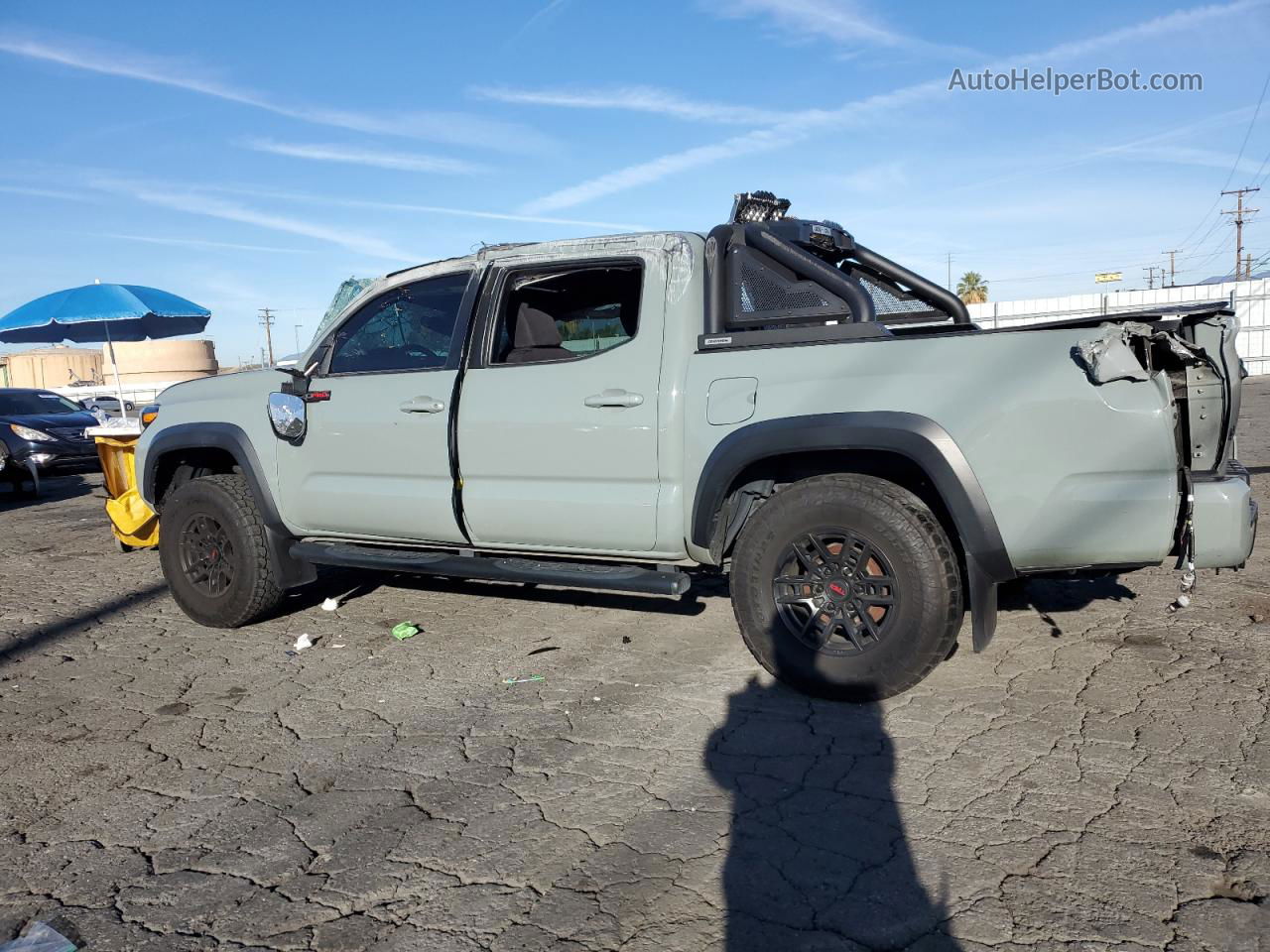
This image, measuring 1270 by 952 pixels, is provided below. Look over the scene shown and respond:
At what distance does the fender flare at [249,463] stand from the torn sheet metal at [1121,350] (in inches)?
159

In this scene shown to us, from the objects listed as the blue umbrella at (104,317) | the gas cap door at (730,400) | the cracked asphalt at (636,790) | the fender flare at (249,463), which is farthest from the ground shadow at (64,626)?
the blue umbrella at (104,317)

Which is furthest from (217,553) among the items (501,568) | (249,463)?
(501,568)

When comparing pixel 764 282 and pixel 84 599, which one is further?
pixel 84 599

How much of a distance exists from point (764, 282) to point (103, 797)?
326cm

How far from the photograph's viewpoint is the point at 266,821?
307 cm

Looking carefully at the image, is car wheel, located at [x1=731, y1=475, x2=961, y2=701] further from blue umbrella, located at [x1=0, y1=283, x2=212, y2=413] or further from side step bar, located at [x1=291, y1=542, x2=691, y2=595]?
blue umbrella, located at [x1=0, y1=283, x2=212, y2=413]

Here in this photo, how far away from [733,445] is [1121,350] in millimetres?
1431

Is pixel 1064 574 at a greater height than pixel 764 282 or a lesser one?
lesser

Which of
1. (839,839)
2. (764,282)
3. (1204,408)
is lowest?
(839,839)

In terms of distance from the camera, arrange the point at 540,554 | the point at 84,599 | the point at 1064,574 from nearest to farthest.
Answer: the point at 1064,574 < the point at 540,554 < the point at 84,599

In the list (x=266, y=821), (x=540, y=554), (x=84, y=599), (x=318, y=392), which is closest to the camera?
(x=266, y=821)

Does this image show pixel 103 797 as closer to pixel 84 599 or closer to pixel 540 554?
pixel 540 554

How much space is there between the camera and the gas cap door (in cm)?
385

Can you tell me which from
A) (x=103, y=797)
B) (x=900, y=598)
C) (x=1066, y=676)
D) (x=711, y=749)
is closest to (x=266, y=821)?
(x=103, y=797)
